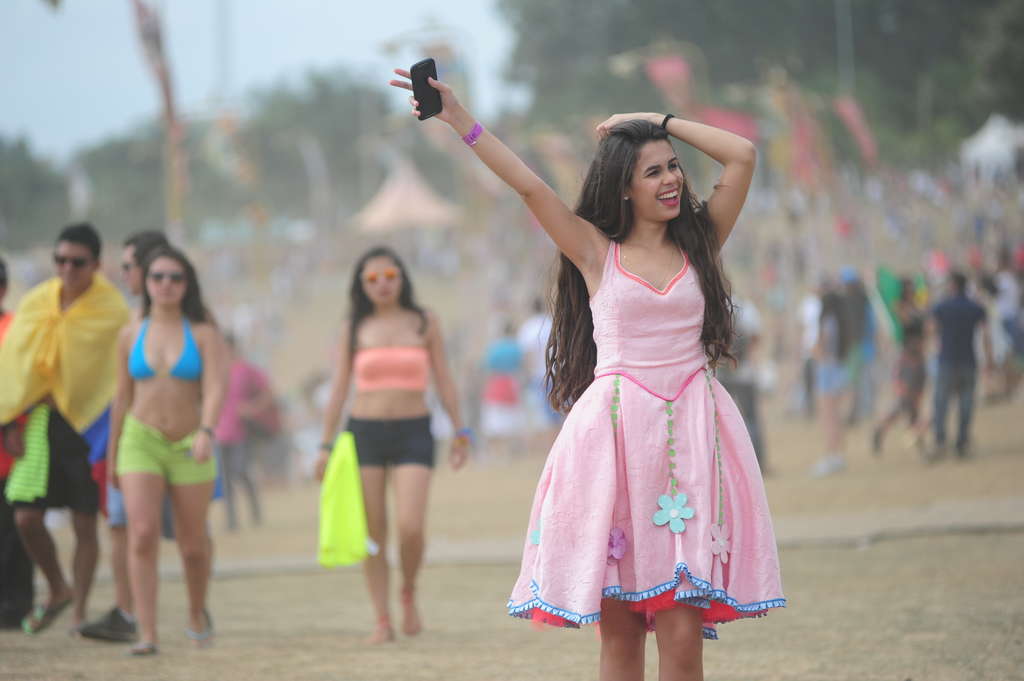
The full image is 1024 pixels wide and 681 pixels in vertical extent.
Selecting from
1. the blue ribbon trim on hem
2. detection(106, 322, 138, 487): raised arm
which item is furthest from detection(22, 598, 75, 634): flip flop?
the blue ribbon trim on hem

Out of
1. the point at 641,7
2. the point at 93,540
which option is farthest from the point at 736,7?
the point at 93,540

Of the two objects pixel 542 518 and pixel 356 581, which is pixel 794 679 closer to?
pixel 542 518

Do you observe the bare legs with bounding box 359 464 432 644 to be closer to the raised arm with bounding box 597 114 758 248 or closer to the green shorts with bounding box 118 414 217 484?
the green shorts with bounding box 118 414 217 484

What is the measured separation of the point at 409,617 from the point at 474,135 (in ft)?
11.7

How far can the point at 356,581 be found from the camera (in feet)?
31.5

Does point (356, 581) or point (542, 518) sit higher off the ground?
point (542, 518)

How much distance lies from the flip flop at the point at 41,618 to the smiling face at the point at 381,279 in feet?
7.48

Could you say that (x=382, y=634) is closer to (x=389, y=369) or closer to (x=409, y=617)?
(x=409, y=617)

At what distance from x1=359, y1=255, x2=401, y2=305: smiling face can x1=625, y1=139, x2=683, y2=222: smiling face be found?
327 cm

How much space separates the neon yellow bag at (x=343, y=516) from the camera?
6.68 metres

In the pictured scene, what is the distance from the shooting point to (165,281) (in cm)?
652

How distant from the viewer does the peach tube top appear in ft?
23.1

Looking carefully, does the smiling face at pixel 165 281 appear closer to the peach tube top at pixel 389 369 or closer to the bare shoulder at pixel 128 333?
the bare shoulder at pixel 128 333

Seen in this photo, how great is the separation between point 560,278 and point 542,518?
0.77 metres
